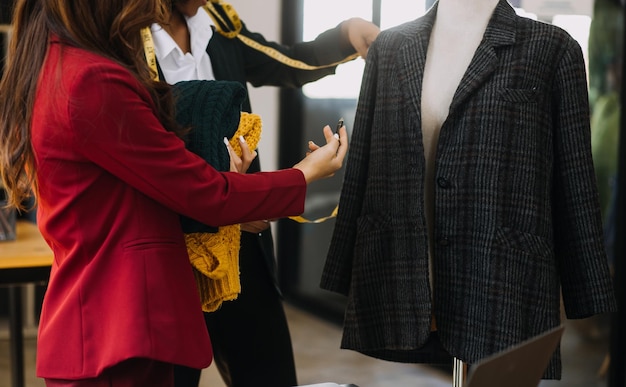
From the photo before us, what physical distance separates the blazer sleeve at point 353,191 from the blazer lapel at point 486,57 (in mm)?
231

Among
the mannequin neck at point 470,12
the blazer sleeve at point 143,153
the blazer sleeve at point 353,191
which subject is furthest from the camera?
the blazer sleeve at point 353,191

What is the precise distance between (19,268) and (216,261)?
1057mm

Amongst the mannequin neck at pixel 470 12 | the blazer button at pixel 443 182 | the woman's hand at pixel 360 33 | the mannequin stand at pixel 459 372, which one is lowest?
the mannequin stand at pixel 459 372

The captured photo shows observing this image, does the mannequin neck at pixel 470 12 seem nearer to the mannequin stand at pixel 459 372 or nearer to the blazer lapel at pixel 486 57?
the blazer lapel at pixel 486 57

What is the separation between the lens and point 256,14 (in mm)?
4145

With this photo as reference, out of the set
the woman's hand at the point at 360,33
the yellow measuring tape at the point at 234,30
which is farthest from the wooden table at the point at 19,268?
the woman's hand at the point at 360,33

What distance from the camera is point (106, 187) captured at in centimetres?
135

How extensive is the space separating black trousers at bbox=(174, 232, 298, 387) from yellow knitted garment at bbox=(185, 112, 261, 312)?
15.4 inches

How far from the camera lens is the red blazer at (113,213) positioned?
129 centimetres

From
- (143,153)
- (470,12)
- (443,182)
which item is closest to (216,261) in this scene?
(143,153)

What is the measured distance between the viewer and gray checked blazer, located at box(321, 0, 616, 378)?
1621 mm

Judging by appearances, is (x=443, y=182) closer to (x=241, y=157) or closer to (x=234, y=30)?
(x=241, y=157)

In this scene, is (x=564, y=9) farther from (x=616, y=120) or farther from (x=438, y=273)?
(x=438, y=273)

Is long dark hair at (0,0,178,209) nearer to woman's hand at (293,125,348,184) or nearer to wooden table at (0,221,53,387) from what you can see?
woman's hand at (293,125,348,184)
